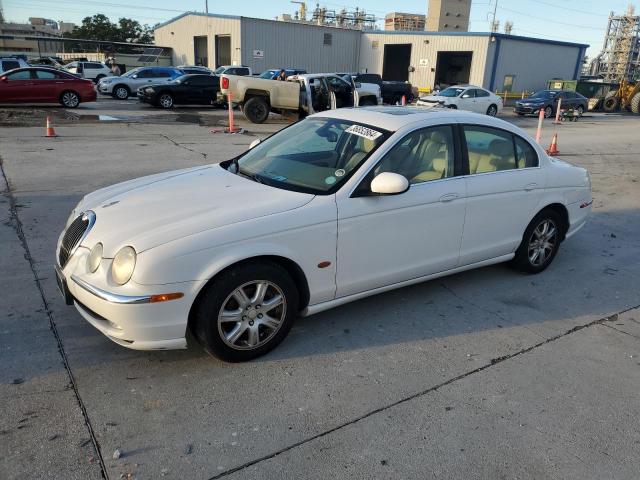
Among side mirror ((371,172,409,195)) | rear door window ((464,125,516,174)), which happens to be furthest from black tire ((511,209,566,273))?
side mirror ((371,172,409,195))

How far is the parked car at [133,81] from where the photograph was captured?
2470cm

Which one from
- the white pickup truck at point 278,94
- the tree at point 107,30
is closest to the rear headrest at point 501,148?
the white pickup truck at point 278,94

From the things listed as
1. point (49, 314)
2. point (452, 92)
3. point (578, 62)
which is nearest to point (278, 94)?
point (452, 92)

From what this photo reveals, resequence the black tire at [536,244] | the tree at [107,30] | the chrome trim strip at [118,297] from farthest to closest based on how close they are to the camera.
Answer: the tree at [107,30] → the black tire at [536,244] → the chrome trim strip at [118,297]

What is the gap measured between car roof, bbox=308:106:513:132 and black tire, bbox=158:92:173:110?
18.6 metres

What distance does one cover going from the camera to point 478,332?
4055 mm

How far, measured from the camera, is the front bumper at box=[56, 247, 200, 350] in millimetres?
3006

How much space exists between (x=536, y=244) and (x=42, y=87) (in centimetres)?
1863

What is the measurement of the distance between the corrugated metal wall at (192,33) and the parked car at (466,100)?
18599 mm

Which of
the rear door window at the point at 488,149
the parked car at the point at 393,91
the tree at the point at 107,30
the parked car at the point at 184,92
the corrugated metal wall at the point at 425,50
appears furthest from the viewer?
the tree at the point at 107,30

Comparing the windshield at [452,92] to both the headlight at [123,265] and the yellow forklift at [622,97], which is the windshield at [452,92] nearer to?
the yellow forklift at [622,97]

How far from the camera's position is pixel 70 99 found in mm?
19328

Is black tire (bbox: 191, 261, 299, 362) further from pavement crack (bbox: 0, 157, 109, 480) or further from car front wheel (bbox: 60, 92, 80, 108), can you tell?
car front wheel (bbox: 60, 92, 80, 108)

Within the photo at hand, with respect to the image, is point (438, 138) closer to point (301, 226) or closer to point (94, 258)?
point (301, 226)
